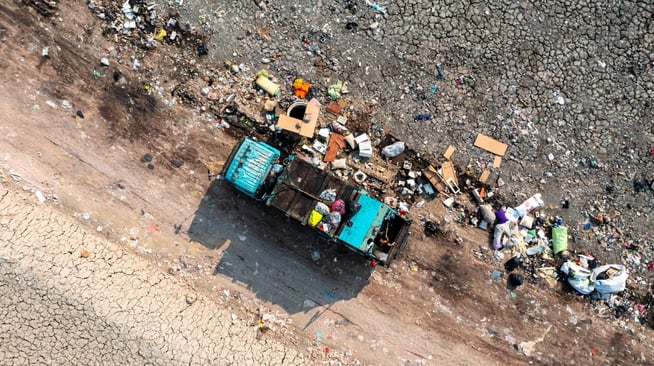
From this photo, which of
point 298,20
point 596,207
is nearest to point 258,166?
point 298,20

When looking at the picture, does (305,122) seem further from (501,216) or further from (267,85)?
(501,216)

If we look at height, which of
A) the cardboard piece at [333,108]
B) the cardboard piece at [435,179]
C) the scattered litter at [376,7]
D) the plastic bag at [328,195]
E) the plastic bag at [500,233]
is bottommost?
the plastic bag at [500,233]

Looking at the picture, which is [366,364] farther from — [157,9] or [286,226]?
[157,9]

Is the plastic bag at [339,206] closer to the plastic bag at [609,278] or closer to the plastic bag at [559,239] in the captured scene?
the plastic bag at [559,239]

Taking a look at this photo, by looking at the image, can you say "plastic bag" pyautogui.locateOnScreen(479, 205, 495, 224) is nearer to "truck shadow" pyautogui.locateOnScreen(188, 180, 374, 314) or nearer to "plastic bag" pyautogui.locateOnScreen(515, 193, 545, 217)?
"plastic bag" pyautogui.locateOnScreen(515, 193, 545, 217)

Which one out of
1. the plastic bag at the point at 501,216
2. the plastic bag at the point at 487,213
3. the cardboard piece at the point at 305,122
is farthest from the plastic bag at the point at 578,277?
the cardboard piece at the point at 305,122

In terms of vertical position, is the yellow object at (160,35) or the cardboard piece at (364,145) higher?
the yellow object at (160,35)

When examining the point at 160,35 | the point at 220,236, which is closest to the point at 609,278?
the point at 220,236
